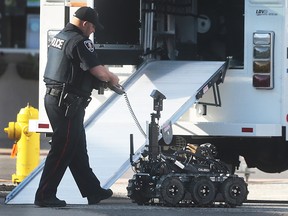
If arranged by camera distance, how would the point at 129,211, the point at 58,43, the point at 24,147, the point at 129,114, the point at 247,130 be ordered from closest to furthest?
the point at 129,211 < the point at 58,43 < the point at 129,114 < the point at 247,130 < the point at 24,147

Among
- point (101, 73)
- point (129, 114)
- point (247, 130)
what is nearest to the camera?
point (101, 73)

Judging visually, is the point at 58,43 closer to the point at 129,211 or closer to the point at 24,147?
the point at 129,211

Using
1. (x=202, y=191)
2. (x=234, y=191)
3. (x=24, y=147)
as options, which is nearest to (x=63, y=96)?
(x=202, y=191)

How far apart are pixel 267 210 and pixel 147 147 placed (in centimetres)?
122

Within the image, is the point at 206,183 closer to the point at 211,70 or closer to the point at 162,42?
the point at 211,70

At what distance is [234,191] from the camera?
31.1 ft

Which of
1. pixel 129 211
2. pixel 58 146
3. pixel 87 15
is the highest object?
pixel 87 15

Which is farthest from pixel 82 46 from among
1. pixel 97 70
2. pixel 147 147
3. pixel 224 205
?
pixel 224 205

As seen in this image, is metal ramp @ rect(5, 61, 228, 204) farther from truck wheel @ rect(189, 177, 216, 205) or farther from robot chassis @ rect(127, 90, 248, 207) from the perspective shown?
truck wheel @ rect(189, 177, 216, 205)

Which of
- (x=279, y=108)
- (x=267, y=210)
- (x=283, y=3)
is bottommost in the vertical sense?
(x=267, y=210)

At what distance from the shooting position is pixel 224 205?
9547mm

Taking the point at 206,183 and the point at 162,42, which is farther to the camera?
the point at 162,42

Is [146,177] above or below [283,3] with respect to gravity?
below

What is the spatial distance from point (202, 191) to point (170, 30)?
9.92ft
